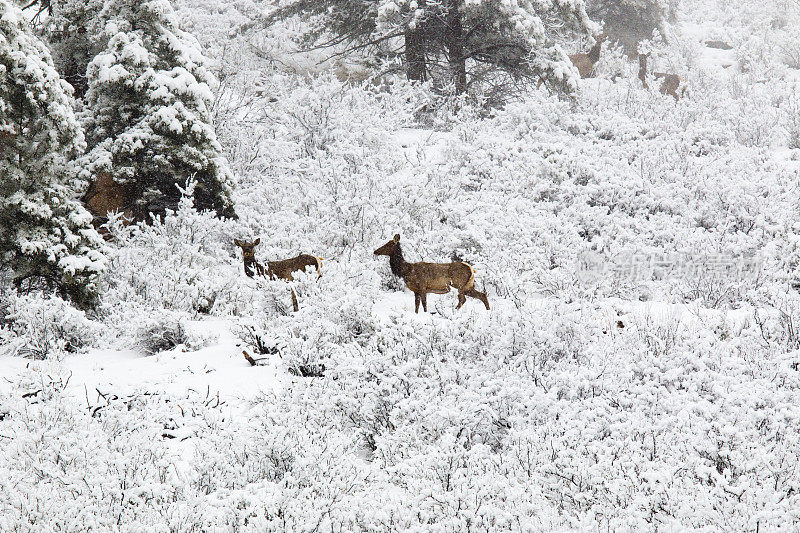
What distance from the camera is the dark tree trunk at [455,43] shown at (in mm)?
13688

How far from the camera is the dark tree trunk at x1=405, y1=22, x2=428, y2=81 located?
1395cm

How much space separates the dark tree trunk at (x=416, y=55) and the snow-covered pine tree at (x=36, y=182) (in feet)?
28.6

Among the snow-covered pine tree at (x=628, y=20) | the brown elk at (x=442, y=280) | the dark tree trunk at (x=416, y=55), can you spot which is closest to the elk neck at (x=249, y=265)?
the brown elk at (x=442, y=280)

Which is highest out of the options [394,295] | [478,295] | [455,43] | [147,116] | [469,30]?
[147,116]

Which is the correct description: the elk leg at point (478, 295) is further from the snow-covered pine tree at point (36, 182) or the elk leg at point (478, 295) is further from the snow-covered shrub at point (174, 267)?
the snow-covered pine tree at point (36, 182)

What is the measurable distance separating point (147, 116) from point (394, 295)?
179 inches

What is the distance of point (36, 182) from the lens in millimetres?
6711

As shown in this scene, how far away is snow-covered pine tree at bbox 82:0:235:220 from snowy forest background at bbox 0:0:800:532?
5cm

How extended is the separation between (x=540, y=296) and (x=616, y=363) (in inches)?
115

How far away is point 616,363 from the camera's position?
4402 millimetres

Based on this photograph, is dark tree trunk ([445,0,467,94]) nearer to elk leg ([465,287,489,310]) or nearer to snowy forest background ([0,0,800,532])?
snowy forest background ([0,0,800,532])

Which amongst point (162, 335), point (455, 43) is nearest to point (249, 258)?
point (162, 335)

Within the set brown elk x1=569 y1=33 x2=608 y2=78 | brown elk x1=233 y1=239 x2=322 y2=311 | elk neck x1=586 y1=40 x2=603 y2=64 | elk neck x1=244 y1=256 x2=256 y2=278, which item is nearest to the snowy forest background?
elk neck x1=244 y1=256 x2=256 y2=278

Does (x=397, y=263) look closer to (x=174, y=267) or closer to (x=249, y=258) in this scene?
(x=249, y=258)
